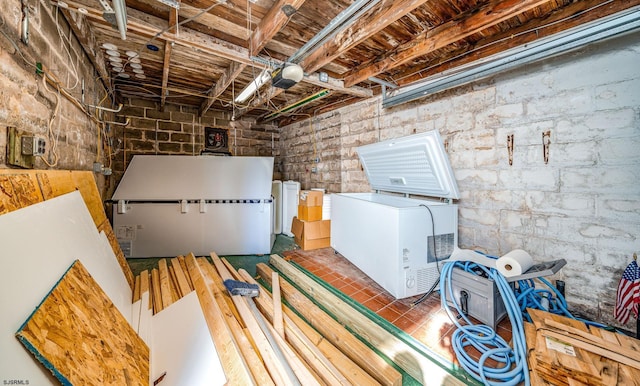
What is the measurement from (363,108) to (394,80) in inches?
31.2

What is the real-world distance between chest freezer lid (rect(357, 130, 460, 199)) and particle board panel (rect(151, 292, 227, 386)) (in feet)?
8.05

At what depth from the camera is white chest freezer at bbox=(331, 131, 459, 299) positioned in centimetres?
234

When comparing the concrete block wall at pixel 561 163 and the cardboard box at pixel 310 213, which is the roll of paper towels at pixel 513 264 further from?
the cardboard box at pixel 310 213

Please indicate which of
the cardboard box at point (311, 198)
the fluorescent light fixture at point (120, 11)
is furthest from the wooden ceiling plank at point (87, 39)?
the cardboard box at point (311, 198)

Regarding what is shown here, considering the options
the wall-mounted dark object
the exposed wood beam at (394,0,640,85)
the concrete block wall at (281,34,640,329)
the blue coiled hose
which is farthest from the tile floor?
the wall-mounted dark object

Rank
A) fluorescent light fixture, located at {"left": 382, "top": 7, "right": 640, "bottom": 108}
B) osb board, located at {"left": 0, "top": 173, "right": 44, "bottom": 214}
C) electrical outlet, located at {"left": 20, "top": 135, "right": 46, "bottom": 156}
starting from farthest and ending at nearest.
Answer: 1. fluorescent light fixture, located at {"left": 382, "top": 7, "right": 640, "bottom": 108}
2. electrical outlet, located at {"left": 20, "top": 135, "right": 46, "bottom": 156}
3. osb board, located at {"left": 0, "top": 173, "right": 44, "bottom": 214}

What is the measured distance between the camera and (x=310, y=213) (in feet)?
13.3

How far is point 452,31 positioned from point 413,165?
1.31 meters

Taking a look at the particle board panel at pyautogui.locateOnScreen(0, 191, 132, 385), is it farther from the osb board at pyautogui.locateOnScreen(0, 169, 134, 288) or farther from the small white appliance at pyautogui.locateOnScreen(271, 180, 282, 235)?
the small white appliance at pyautogui.locateOnScreen(271, 180, 282, 235)

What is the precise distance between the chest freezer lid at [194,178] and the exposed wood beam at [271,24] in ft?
6.95

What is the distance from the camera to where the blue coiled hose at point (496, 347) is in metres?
1.48

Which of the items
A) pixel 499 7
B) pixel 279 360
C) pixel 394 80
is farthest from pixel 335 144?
pixel 279 360

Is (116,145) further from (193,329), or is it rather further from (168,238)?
(193,329)

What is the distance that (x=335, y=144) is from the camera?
4738 mm
